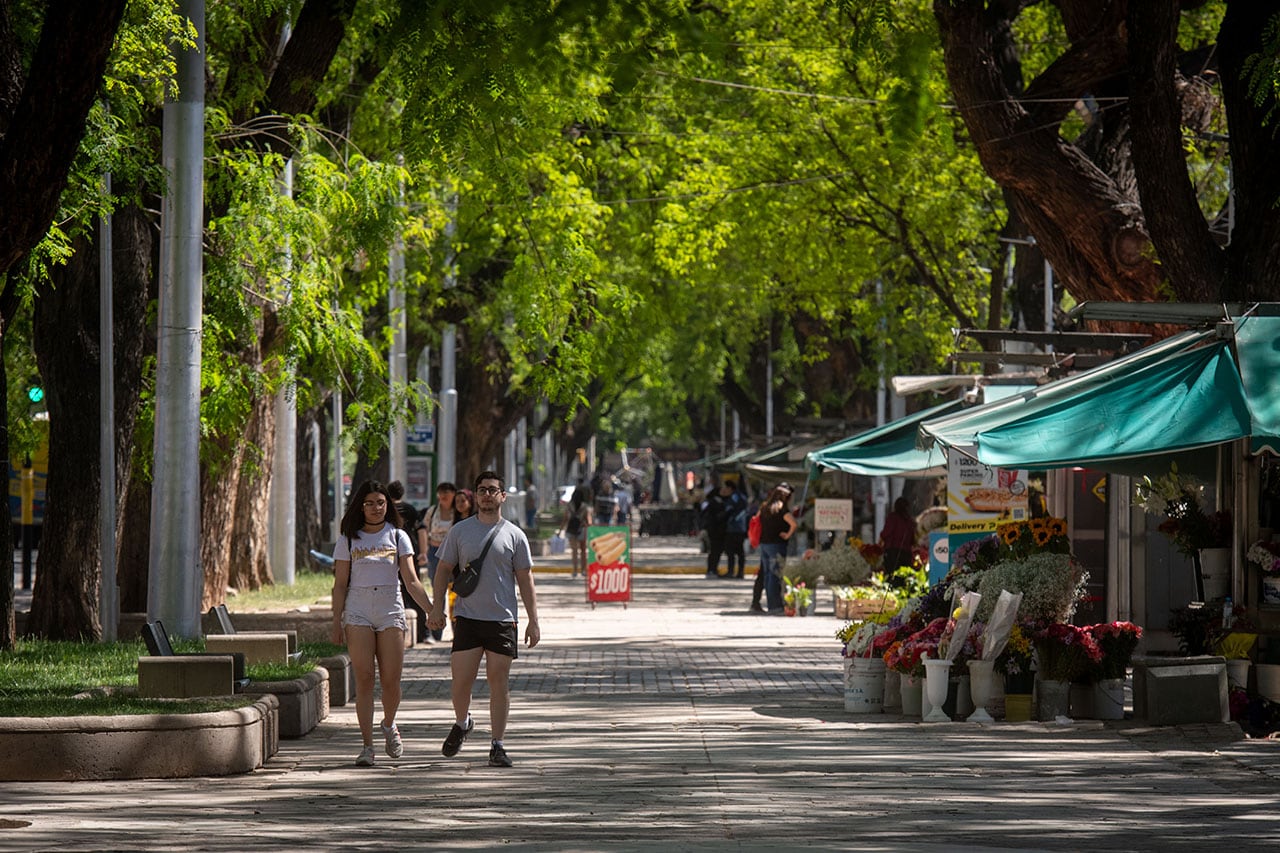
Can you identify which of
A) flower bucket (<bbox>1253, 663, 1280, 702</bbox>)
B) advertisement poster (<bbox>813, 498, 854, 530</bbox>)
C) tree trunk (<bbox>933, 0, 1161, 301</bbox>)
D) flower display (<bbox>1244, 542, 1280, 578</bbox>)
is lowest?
flower bucket (<bbox>1253, 663, 1280, 702</bbox>)

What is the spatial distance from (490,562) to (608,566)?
18276 millimetres

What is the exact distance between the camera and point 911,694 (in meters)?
15.1

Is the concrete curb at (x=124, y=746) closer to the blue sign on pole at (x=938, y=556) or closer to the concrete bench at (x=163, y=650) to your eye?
the concrete bench at (x=163, y=650)

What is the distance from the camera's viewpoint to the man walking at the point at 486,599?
40.3 ft

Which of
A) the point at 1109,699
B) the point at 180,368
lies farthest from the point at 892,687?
the point at 180,368

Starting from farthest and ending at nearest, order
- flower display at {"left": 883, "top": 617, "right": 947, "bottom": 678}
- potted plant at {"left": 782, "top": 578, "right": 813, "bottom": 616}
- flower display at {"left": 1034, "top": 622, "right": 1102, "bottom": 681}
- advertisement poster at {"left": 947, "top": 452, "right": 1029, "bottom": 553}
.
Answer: potted plant at {"left": 782, "top": 578, "right": 813, "bottom": 616}, advertisement poster at {"left": 947, "top": 452, "right": 1029, "bottom": 553}, flower display at {"left": 883, "top": 617, "right": 947, "bottom": 678}, flower display at {"left": 1034, "top": 622, "right": 1102, "bottom": 681}

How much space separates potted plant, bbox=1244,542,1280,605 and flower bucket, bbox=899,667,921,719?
2.54 meters

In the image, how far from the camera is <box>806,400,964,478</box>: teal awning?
2242 centimetres

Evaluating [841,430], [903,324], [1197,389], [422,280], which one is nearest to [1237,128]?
[1197,389]

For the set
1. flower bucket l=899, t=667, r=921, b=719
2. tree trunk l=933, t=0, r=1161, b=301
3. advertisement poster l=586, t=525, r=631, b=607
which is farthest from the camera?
advertisement poster l=586, t=525, r=631, b=607

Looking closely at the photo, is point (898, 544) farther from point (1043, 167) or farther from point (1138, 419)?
point (1138, 419)

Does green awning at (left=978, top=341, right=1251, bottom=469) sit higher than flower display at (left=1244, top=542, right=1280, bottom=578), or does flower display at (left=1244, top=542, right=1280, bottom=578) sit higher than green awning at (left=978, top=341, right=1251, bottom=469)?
green awning at (left=978, top=341, right=1251, bottom=469)

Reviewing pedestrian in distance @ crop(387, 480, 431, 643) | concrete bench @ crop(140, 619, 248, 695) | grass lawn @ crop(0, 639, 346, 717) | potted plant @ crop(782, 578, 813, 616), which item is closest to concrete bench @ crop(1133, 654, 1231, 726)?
grass lawn @ crop(0, 639, 346, 717)

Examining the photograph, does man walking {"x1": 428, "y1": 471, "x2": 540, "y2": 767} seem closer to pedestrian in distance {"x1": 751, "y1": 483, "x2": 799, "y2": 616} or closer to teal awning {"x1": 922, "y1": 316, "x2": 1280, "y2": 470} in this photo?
teal awning {"x1": 922, "y1": 316, "x2": 1280, "y2": 470}
